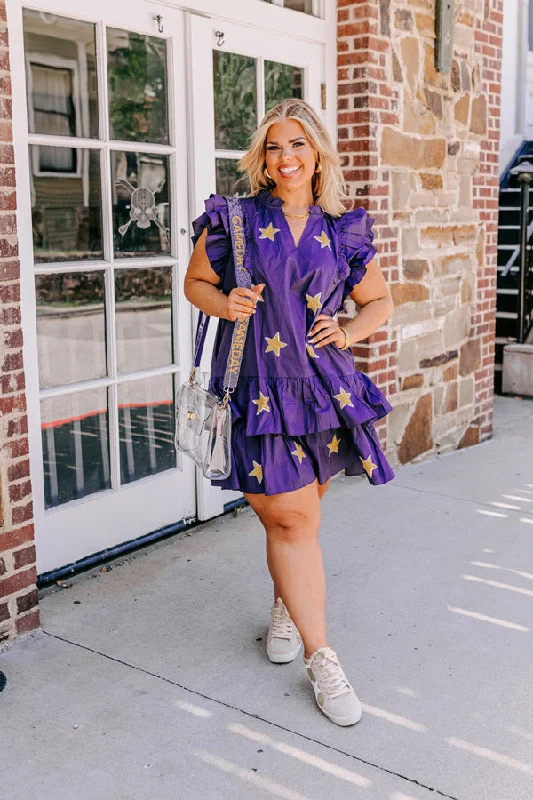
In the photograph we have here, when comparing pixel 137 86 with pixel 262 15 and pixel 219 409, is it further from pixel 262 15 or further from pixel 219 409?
pixel 219 409

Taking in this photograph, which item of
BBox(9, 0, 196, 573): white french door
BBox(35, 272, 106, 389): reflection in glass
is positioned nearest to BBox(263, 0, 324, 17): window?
BBox(9, 0, 196, 573): white french door

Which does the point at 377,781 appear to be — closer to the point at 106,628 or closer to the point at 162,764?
the point at 162,764

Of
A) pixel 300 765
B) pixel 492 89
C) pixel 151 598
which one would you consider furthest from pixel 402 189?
pixel 300 765

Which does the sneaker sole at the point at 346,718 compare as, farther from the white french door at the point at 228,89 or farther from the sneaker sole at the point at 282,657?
the white french door at the point at 228,89

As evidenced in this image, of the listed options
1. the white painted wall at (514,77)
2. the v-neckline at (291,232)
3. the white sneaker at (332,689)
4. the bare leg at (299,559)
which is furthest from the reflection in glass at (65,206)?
the white painted wall at (514,77)

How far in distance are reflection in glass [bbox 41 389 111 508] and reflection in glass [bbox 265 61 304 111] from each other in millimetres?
1624

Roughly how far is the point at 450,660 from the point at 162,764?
998mm

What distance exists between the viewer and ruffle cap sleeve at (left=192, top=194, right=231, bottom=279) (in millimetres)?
2623

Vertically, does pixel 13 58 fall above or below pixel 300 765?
above

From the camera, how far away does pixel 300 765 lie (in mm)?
2391

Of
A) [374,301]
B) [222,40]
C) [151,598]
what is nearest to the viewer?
[374,301]

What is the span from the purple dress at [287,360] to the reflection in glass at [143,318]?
41.9 inches

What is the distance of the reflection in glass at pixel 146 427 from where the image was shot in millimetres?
3764

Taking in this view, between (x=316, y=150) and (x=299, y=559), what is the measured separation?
1.13 metres
